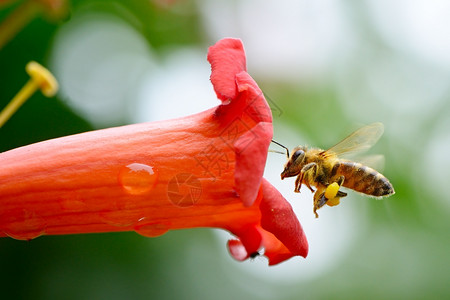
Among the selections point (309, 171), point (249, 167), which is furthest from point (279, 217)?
point (309, 171)

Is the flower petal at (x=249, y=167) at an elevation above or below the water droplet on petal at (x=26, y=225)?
above

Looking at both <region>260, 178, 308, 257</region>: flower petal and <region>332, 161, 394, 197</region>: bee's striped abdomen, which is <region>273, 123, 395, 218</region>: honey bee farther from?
<region>260, 178, 308, 257</region>: flower petal

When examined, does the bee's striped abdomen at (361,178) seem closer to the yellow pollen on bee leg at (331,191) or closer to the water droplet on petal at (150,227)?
the yellow pollen on bee leg at (331,191)

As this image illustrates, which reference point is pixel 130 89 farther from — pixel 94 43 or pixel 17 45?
pixel 17 45

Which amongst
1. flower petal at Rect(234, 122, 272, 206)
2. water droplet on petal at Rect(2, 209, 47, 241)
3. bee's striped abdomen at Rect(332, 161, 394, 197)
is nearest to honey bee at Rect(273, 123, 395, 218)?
bee's striped abdomen at Rect(332, 161, 394, 197)

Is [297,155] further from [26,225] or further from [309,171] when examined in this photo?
[26,225]

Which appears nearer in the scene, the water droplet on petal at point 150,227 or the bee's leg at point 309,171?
the water droplet on petal at point 150,227

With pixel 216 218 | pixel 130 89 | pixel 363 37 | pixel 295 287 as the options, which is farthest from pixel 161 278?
pixel 363 37

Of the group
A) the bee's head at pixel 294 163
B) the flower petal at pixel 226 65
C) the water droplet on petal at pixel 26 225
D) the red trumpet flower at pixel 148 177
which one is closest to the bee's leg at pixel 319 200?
the bee's head at pixel 294 163
